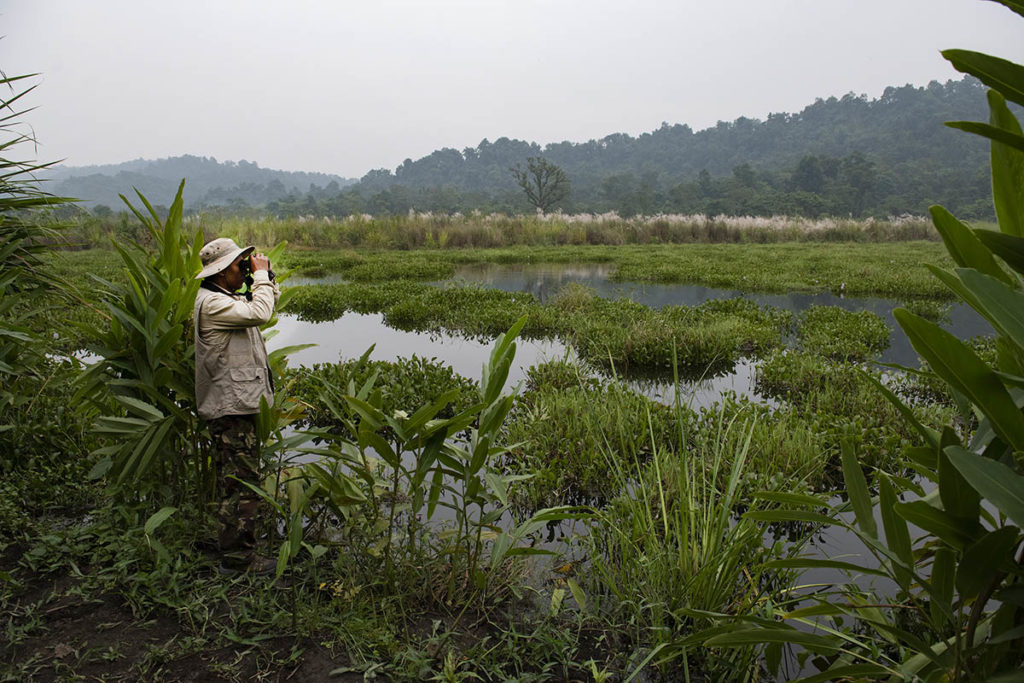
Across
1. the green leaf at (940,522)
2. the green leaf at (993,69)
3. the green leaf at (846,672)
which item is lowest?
the green leaf at (846,672)

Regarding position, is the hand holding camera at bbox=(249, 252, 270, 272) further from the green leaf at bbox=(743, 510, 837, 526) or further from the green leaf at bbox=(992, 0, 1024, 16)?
the green leaf at bbox=(992, 0, 1024, 16)

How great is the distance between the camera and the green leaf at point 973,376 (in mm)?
902

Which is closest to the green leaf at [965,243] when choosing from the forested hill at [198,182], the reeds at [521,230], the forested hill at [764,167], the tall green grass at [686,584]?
the tall green grass at [686,584]

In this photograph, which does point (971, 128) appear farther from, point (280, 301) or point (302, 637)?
point (280, 301)

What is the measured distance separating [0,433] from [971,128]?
211 inches

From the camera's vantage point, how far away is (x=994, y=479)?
2.81 feet

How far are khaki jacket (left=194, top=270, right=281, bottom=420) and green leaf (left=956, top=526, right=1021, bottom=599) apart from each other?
2985 mm

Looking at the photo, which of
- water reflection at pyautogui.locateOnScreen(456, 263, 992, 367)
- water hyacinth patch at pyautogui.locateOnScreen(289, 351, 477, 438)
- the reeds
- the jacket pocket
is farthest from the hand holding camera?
the reeds

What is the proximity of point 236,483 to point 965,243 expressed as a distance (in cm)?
334

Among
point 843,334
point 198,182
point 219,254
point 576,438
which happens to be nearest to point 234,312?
point 219,254

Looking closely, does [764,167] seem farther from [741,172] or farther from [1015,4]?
[1015,4]

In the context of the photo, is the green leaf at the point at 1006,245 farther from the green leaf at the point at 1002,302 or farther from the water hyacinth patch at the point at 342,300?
the water hyacinth patch at the point at 342,300

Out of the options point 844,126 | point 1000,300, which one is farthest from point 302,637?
point 844,126

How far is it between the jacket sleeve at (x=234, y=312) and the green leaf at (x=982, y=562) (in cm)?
303
